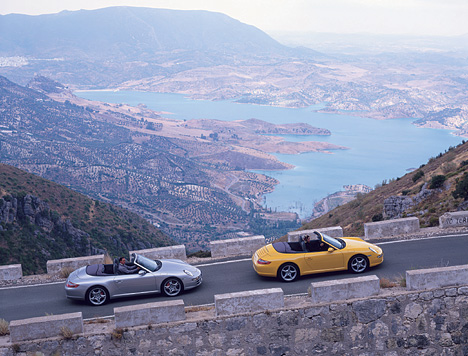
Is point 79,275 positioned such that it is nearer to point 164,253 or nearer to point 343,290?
point 164,253

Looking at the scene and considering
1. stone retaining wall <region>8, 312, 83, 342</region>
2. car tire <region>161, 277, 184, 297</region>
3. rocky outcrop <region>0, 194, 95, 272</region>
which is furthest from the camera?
rocky outcrop <region>0, 194, 95, 272</region>

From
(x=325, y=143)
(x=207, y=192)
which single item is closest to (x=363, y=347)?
(x=207, y=192)

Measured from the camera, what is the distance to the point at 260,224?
304 feet

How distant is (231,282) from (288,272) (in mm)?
1322

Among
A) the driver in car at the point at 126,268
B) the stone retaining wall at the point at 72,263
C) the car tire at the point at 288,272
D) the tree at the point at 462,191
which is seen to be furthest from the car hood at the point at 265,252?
the tree at the point at 462,191

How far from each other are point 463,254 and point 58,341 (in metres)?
9.05

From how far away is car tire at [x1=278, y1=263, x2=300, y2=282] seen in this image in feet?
36.2

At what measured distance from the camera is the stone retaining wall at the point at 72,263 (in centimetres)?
1235

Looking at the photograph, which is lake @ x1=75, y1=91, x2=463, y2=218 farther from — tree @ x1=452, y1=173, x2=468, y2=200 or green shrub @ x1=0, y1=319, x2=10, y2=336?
green shrub @ x1=0, y1=319, x2=10, y2=336

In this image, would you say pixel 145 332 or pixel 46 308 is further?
pixel 46 308

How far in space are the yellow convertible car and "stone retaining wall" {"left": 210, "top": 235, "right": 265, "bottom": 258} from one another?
1.89 m

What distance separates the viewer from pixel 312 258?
11008 millimetres

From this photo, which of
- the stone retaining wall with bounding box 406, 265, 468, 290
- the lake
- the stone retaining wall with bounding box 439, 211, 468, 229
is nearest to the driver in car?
the stone retaining wall with bounding box 406, 265, 468, 290

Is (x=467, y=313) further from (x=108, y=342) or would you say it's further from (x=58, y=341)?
(x=58, y=341)
